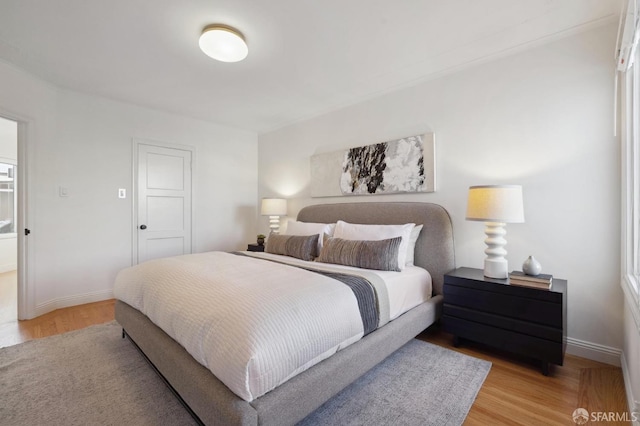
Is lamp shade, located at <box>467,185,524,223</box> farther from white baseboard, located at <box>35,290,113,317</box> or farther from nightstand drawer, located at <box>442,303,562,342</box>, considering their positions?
white baseboard, located at <box>35,290,113,317</box>

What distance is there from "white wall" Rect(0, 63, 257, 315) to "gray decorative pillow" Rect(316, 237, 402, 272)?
257cm

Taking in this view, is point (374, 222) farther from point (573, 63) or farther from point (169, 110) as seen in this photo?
point (169, 110)

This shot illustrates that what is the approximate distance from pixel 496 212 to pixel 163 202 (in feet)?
13.0

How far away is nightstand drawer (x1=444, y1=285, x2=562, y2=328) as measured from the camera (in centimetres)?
186

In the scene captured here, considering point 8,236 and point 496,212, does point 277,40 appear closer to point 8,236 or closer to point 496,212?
point 496,212

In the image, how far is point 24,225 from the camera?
2.90 meters

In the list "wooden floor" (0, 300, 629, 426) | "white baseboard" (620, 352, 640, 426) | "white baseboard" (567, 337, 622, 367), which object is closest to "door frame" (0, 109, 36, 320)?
"wooden floor" (0, 300, 629, 426)

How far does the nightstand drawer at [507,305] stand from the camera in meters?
1.86

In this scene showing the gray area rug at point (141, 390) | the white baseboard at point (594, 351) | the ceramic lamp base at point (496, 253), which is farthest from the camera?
the ceramic lamp base at point (496, 253)

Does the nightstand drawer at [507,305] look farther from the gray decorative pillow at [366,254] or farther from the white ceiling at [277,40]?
the white ceiling at [277,40]

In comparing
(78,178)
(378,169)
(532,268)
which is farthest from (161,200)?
(532,268)

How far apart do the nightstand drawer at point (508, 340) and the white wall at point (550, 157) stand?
52cm

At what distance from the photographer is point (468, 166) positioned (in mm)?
2658

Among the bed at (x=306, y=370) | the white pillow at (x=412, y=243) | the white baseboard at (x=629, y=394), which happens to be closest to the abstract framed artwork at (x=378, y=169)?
the bed at (x=306, y=370)
